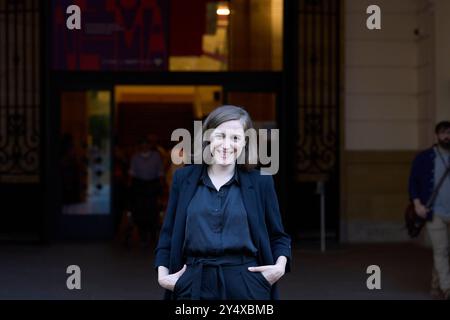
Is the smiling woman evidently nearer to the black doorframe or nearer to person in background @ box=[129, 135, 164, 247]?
person in background @ box=[129, 135, 164, 247]

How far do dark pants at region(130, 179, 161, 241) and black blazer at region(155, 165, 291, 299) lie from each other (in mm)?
8526

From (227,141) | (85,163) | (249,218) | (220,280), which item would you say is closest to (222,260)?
(220,280)

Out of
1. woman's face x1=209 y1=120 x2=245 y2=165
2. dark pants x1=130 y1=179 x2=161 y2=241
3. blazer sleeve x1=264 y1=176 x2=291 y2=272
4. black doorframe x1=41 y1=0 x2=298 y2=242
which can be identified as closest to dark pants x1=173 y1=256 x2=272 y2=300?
blazer sleeve x1=264 y1=176 x2=291 y2=272

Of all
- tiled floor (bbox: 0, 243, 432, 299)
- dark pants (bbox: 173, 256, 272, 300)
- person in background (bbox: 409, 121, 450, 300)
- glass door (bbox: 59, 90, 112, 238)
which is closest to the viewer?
dark pants (bbox: 173, 256, 272, 300)

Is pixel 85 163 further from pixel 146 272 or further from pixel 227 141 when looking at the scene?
pixel 227 141

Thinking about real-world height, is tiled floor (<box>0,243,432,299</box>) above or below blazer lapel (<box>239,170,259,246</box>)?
below

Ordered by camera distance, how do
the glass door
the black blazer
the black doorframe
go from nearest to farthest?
the black blazer, the black doorframe, the glass door

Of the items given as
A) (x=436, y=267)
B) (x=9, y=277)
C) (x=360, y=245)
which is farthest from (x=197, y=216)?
(x=360, y=245)

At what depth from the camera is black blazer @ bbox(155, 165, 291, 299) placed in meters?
3.87

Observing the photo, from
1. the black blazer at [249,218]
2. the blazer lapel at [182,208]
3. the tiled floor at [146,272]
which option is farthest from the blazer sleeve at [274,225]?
the tiled floor at [146,272]

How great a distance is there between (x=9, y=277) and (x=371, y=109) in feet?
20.5

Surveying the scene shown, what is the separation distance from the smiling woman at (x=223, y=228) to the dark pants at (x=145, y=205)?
8530mm

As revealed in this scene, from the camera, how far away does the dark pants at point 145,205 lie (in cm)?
1248

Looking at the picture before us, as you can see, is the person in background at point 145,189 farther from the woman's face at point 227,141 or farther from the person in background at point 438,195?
the woman's face at point 227,141
